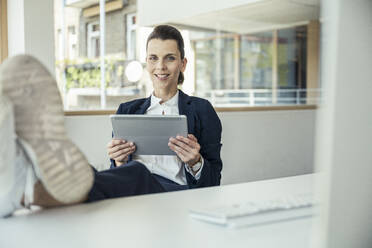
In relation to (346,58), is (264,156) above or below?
below

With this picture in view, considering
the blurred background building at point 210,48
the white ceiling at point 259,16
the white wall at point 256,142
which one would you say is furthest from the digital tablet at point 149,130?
the white ceiling at point 259,16

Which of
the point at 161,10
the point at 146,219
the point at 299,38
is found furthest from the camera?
the point at 299,38

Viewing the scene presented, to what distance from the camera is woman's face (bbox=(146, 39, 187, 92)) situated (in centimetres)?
186

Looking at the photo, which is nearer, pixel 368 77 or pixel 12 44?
pixel 368 77

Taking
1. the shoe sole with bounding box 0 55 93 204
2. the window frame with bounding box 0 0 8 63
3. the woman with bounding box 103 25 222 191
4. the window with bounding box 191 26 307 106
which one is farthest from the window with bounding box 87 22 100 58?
the shoe sole with bounding box 0 55 93 204

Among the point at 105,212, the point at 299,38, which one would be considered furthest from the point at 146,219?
the point at 299,38

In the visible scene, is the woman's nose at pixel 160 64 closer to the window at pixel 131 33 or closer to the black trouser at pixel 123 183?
the black trouser at pixel 123 183

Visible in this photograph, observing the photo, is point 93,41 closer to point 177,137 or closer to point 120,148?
point 120,148

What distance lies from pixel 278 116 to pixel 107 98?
463cm

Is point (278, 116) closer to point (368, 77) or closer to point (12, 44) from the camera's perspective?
point (12, 44)

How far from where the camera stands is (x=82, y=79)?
8453 mm

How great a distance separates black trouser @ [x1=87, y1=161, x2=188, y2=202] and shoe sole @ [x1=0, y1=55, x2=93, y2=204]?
7.6 inches

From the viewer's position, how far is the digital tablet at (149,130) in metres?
1.47

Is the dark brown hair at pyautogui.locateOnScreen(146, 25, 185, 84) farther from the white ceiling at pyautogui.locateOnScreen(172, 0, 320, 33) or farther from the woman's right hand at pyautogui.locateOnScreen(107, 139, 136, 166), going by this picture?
the white ceiling at pyautogui.locateOnScreen(172, 0, 320, 33)
